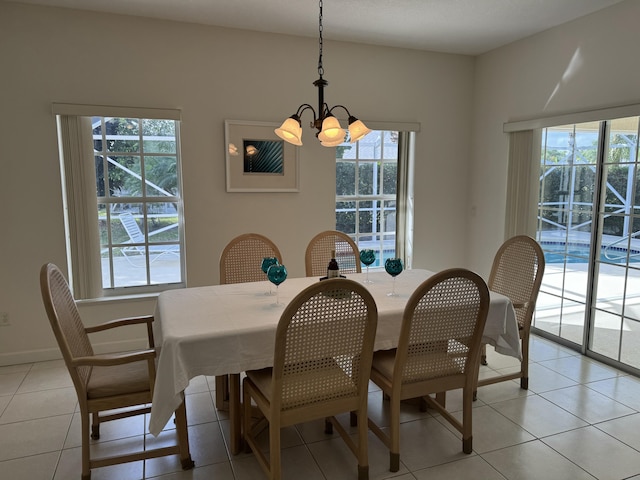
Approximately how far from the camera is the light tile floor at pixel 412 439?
2180 millimetres

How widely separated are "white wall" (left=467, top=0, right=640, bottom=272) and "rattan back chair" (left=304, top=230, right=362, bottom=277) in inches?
69.8

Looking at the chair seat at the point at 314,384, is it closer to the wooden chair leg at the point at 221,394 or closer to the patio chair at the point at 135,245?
the wooden chair leg at the point at 221,394

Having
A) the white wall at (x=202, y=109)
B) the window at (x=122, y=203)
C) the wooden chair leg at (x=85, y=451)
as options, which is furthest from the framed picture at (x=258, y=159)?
the wooden chair leg at (x=85, y=451)

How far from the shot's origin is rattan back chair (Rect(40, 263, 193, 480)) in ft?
6.37

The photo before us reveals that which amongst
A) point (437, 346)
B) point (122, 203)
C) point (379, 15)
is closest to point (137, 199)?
point (122, 203)

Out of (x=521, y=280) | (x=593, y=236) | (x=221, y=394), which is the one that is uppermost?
(x=593, y=236)

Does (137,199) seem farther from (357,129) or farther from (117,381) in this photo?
(357,129)

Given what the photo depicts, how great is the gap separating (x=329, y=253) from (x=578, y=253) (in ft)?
6.94

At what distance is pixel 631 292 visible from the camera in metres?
3.38

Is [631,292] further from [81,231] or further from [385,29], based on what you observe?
[81,231]

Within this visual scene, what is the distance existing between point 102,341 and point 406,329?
2.77 m

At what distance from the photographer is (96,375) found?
2.17 meters

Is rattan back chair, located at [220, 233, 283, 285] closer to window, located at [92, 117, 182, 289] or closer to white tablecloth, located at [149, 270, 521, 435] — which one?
white tablecloth, located at [149, 270, 521, 435]

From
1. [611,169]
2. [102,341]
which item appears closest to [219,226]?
[102,341]
